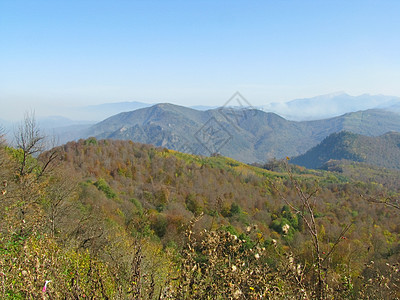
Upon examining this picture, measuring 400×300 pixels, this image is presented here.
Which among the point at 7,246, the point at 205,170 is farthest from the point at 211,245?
the point at 205,170

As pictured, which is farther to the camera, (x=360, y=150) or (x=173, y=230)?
(x=360, y=150)

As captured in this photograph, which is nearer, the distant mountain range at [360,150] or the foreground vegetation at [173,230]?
the foreground vegetation at [173,230]

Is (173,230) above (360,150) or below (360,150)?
above

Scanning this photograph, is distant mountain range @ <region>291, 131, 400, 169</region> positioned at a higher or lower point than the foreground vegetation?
lower

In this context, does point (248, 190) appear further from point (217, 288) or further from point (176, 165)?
point (217, 288)

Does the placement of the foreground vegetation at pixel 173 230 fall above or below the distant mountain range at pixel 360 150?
above
